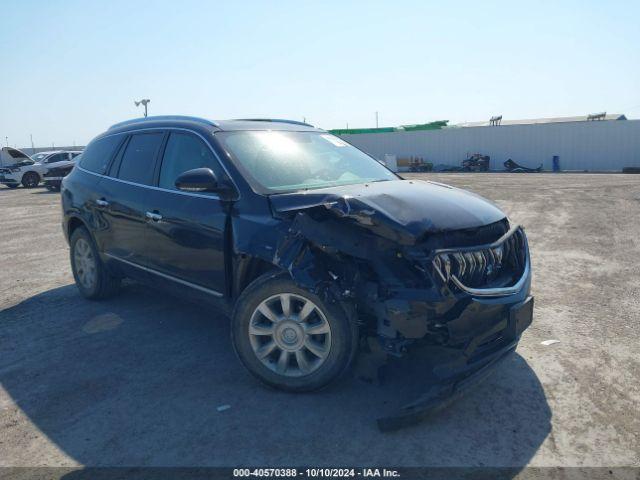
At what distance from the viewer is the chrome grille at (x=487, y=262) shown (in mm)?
3115

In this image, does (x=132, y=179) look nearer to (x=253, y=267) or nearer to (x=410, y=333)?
(x=253, y=267)

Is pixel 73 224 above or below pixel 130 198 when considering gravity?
below

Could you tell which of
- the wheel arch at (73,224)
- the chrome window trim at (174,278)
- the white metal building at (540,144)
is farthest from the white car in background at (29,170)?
the chrome window trim at (174,278)

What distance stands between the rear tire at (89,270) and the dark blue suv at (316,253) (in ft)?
3.10

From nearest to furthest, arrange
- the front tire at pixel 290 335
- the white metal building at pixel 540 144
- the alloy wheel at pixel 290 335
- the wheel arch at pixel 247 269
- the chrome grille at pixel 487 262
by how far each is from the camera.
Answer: the chrome grille at pixel 487 262, the front tire at pixel 290 335, the alloy wheel at pixel 290 335, the wheel arch at pixel 247 269, the white metal building at pixel 540 144

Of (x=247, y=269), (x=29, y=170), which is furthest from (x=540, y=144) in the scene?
(x=247, y=269)

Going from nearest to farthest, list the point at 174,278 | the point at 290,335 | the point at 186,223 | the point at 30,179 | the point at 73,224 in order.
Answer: the point at 290,335, the point at 186,223, the point at 174,278, the point at 73,224, the point at 30,179

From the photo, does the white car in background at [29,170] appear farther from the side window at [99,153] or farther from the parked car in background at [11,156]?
the side window at [99,153]

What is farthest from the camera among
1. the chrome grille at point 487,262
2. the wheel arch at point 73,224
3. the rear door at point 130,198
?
the wheel arch at point 73,224

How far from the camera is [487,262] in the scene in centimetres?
341

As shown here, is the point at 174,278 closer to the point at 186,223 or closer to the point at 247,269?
the point at 186,223

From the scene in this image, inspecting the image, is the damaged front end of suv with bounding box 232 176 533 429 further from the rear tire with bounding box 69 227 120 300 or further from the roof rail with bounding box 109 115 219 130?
the rear tire with bounding box 69 227 120 300

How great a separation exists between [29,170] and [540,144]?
28287 mm

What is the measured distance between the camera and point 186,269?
4184 millimetres
